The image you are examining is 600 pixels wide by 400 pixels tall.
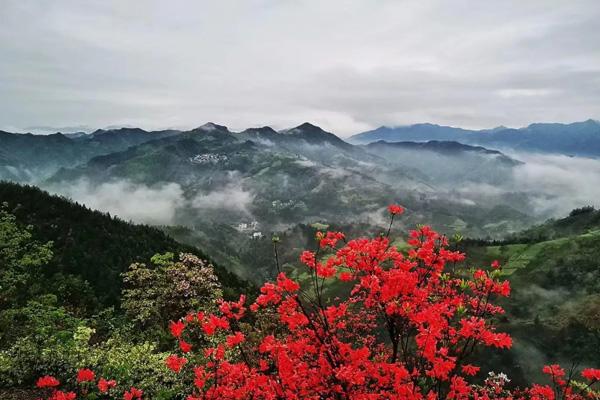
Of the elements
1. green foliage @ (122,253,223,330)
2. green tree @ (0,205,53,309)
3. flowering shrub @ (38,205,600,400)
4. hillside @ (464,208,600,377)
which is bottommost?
hillside @ (464,208,600,377)

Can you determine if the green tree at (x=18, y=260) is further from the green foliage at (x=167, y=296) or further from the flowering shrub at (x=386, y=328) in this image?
the flowering shrub at (x=386, y=328)

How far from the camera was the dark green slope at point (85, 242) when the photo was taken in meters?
45.7

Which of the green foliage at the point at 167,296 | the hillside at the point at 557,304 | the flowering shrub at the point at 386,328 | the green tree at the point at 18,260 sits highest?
the flowering shrub at the point at 386,328

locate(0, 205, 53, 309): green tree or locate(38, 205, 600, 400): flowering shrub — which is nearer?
locate(38, 205, 600, 400): flowering shrub

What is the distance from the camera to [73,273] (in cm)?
4641

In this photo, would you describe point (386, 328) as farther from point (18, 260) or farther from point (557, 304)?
point (557, 304)

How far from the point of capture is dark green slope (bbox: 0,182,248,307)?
45656 mm

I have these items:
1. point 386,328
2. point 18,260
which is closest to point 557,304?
point 18,260

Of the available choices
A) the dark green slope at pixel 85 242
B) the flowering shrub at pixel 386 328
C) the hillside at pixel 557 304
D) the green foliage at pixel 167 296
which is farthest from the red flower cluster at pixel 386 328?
the hillside at pixel 557 304

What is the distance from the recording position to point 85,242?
56406 mm

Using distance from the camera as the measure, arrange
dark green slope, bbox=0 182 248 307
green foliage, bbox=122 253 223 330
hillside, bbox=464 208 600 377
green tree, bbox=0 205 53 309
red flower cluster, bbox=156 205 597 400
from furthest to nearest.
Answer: hillside, bbox=464 208 600 377
dark green slope, bbox=0 182 248 307
green foliage, bbox=122 253 223 330
green tree, bbox=0 205 53 309
red flower cluster, bbox=156 205 597 400

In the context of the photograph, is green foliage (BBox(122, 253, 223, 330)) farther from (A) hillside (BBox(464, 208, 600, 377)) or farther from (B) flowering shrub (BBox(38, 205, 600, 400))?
(A) hillside (BBox(464, 208, 600, 377))

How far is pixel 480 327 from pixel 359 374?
147 inches

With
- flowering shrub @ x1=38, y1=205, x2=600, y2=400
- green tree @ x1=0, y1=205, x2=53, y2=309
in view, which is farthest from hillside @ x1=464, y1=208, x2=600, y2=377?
flowering shrub @ x1=38, y1=205, x2=600, y2=400
